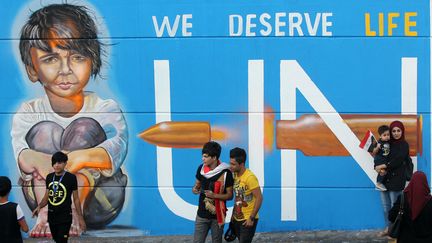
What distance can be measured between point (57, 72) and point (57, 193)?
2.19m

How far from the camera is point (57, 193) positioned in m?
7.22

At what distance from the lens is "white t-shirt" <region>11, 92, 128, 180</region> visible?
8.73 m

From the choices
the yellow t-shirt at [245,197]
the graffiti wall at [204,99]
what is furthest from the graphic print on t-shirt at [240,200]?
the graffiti wall at [204,99]

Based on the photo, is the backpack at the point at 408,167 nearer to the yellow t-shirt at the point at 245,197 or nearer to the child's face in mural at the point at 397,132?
the child's face in mural at the point at 397,132

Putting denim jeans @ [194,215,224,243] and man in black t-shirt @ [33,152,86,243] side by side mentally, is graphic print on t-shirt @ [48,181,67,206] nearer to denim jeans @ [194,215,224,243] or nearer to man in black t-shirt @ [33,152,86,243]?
man in black t-shirt @ [33,152,86,243]

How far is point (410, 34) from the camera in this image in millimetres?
8367

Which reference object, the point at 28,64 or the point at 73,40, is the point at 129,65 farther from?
the point at 28,64

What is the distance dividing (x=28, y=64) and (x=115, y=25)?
1319mm

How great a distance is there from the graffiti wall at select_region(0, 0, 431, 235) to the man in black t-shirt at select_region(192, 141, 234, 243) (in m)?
1.65

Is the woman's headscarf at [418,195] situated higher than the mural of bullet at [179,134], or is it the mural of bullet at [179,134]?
the mural of bullet at [179,134]

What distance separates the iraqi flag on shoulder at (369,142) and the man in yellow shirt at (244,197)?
2200 millimetres

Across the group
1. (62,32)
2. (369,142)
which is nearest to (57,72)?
(62,32)

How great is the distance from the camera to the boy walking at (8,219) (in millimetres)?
5863

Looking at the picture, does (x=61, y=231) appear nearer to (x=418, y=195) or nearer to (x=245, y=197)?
(x=245, y=197)
